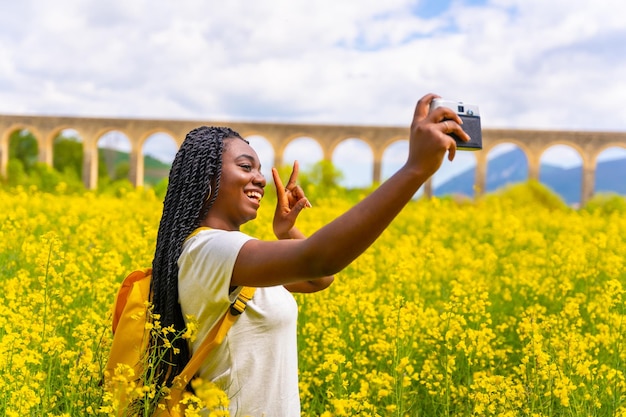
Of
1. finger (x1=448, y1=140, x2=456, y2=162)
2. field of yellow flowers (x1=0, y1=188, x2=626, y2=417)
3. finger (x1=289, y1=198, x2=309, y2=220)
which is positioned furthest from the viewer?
field of yellow flowers (x1=0, y1=188, x2=626, y2=417)

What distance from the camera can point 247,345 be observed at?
1.76 meters

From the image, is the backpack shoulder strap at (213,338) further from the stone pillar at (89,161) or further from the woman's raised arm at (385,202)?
the stone pillar at (89,161)

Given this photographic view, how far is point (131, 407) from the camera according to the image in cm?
179

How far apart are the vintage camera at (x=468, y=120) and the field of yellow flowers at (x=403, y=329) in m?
0.57

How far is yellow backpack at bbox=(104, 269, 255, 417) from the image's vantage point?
5.56ft

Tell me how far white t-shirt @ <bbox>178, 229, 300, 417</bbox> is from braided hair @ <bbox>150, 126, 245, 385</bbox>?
48mm

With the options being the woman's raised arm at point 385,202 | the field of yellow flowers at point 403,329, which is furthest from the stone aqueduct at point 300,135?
the woman's raised arm at point 385,202

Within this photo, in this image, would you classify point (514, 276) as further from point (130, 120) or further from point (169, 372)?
point (130, 120)

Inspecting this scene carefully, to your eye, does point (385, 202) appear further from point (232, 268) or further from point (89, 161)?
point (89, 161)

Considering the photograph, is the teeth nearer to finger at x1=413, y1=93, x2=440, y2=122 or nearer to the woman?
the woman

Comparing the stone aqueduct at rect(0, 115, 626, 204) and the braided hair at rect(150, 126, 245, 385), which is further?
the stone aqueduct at rect(0, 115, 626, 204)

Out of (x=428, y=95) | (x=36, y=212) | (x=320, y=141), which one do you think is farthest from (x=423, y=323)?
(x=320, y=141)

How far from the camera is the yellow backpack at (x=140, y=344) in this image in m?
1.69

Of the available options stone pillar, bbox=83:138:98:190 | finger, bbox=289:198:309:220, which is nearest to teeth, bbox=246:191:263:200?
finger, bbox=289:198:309:220
